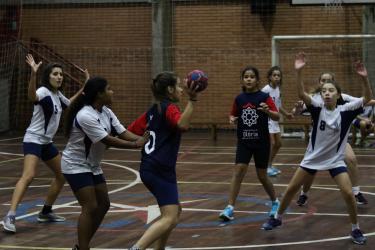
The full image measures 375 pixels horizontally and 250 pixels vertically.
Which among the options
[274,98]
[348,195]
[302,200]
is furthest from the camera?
[274,98]

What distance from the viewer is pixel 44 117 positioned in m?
9.04

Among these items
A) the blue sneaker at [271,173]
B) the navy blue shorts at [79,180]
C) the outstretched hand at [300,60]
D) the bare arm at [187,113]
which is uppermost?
the outstretched hand at [300,60]

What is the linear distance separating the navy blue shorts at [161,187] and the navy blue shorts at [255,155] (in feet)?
8.81

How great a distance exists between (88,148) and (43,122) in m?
2.19

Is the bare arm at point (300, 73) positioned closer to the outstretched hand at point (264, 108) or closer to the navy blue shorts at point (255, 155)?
the outstretched hand at point (264, 108)

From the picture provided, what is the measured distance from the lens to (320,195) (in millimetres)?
10992

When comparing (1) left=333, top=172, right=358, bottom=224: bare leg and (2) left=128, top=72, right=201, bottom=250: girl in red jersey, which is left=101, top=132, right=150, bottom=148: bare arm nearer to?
(2) left=128, top=72, right=201, bottom=250: girl in red jersey

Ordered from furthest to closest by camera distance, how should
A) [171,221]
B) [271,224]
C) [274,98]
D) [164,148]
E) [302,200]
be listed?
[274,98]
[302,200]
[271,224]
[164,148]
[171,221]

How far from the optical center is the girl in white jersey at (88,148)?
6836 millimetres

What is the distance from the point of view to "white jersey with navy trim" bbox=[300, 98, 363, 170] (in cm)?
806

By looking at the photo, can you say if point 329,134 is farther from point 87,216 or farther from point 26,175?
point 26,175

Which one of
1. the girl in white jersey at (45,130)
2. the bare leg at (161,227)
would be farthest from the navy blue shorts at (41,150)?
Result: the bare leg at (161,227)

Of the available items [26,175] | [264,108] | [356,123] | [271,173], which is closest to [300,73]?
[264,108]

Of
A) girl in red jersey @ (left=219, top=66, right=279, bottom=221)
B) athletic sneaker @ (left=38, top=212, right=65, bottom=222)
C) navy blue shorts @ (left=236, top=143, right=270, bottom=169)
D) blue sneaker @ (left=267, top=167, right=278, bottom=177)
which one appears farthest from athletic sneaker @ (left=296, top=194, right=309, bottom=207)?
athletic sneaker @ (left=38, top=212, right=65, bottom=222)
